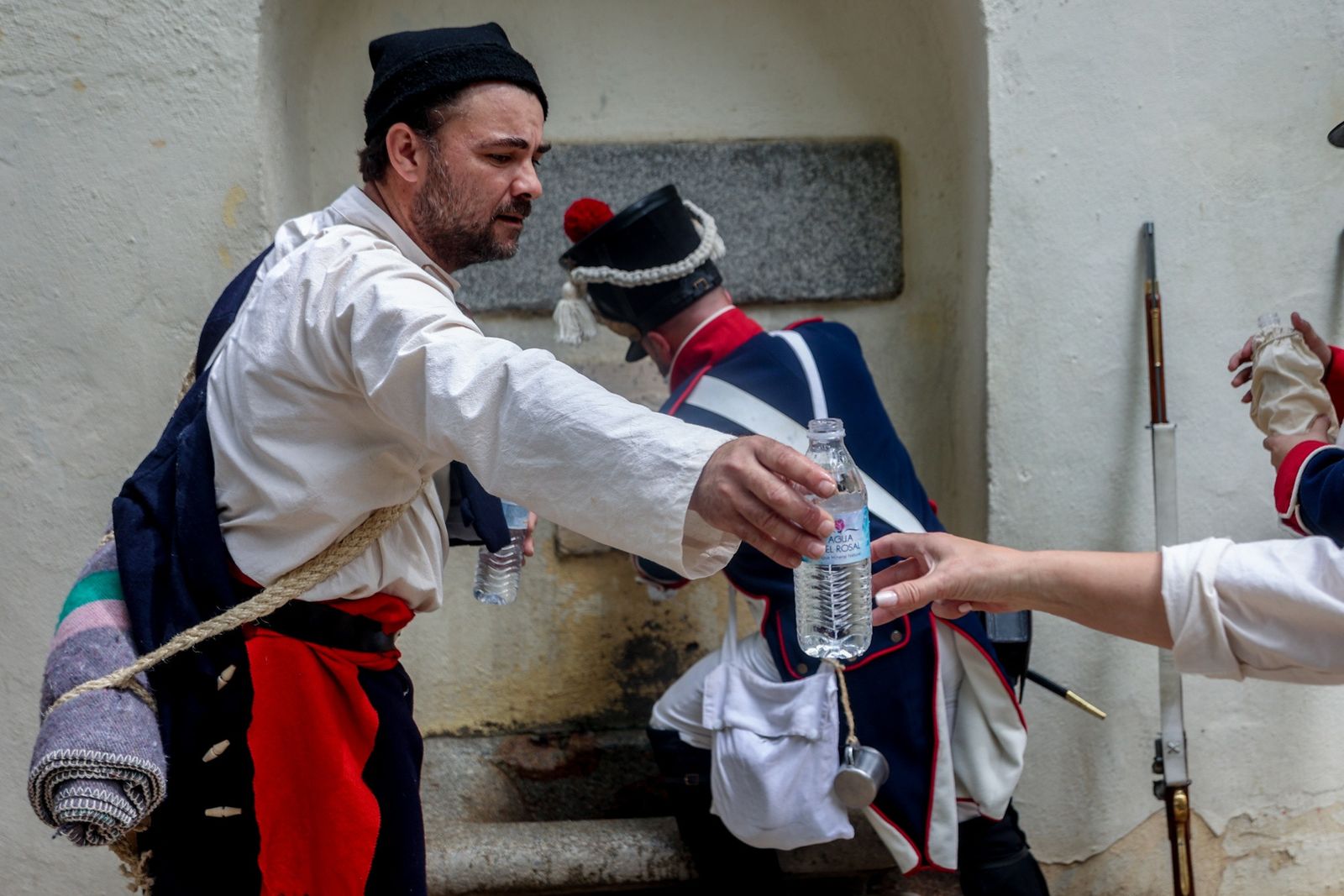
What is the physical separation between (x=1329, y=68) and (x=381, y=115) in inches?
88.4

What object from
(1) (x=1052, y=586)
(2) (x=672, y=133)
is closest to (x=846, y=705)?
(1) (x=1052, y=586)

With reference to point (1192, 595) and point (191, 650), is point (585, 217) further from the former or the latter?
point (1192, 595)

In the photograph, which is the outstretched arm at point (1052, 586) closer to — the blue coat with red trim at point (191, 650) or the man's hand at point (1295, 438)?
the man's hand at point (1295, 438)

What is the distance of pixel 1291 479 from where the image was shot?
1.96 meters

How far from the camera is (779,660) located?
2480 mm

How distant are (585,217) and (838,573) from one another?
4.96 feet

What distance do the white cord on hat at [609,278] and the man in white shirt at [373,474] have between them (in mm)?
734

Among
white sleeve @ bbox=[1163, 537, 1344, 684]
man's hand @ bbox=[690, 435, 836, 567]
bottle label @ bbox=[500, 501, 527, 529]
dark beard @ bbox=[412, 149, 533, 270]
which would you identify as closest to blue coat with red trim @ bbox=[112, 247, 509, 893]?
dark beard @ bbox=[412, 149, 533, 270]

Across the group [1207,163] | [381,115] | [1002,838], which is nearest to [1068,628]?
[1002,838]

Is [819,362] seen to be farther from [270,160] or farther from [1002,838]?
[270,160]

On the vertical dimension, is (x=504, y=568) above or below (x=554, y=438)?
below

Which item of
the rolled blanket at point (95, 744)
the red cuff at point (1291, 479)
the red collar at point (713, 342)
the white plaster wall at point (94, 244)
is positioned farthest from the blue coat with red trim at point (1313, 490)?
the white plaster wall at point (94, 244)

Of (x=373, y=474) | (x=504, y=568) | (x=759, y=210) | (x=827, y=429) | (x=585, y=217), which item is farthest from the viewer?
(x=759, y=210)

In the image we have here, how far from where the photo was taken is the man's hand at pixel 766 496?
127 centimetres
